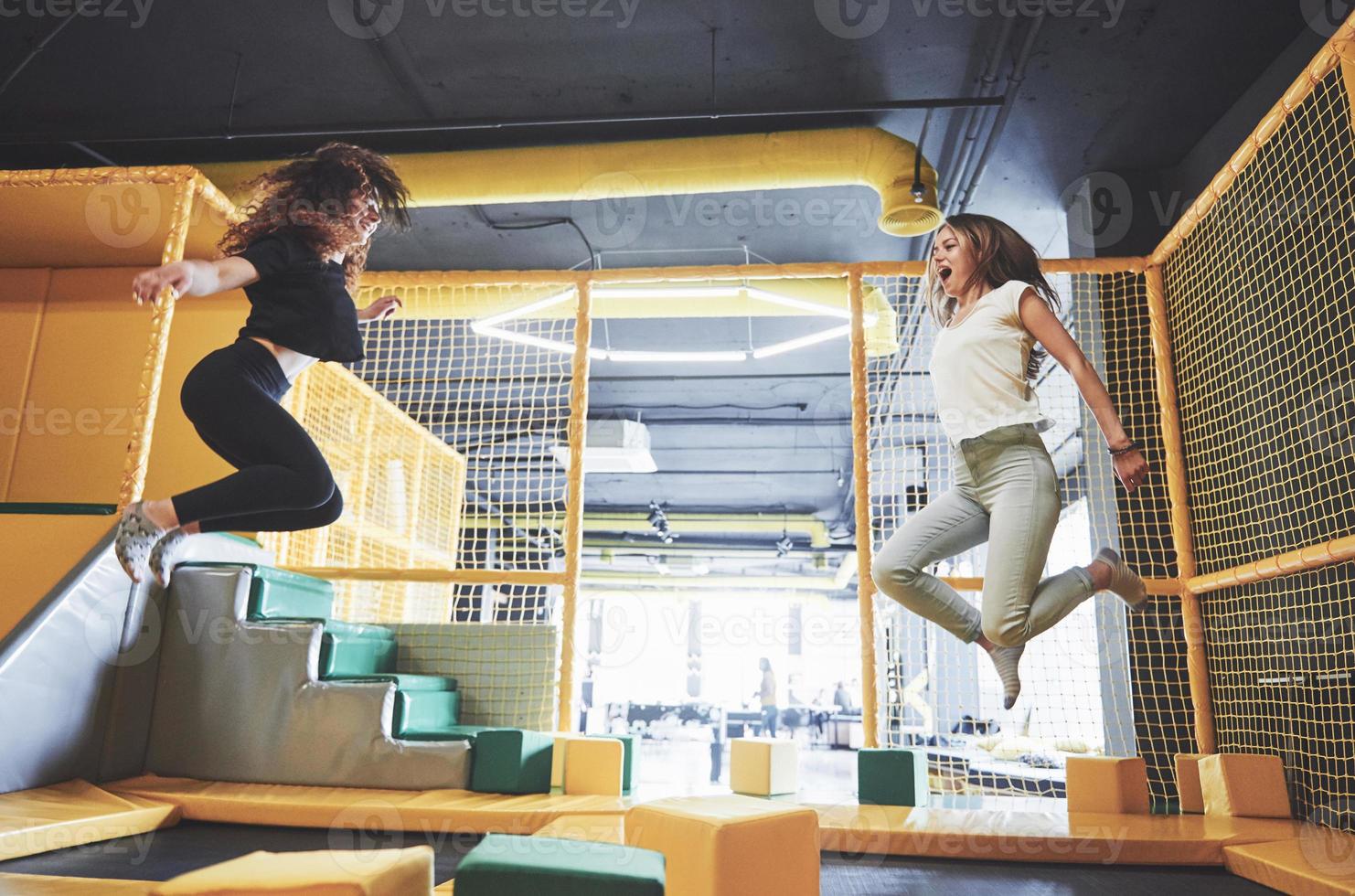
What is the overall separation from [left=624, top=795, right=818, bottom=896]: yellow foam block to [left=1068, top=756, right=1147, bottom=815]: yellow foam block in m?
1.98

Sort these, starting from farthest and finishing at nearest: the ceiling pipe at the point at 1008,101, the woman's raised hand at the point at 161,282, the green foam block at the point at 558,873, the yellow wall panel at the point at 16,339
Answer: the yellow wall panel at the point at 16,339 < the ceiling pipe at the point at 1008,101 < the woman's raised hand at the point at 161,282 < the green foam block at the point at 558,873

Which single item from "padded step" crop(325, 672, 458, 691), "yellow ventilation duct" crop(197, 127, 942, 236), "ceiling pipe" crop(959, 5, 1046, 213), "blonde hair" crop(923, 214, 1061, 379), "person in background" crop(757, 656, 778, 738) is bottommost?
"person in background" crop(757, 656, 778, 738)

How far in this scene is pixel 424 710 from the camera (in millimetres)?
3854

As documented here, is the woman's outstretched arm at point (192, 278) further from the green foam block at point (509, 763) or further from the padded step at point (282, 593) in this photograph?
the green foam block at point (509, 763)

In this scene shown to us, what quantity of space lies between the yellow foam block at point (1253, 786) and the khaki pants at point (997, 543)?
63.3 inches

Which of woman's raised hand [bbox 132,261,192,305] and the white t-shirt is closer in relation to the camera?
woman's raised hand [bbox 132,261,192,305]

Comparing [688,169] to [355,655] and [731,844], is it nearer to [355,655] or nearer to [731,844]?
[355,655]

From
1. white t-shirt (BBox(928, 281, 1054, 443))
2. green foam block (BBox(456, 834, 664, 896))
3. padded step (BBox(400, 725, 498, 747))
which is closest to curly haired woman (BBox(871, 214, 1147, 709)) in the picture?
white t-shirt (BBox(928, 281, 1054, 443))

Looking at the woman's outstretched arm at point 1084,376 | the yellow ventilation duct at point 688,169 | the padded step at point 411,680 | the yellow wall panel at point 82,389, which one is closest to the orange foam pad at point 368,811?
the padded step at point 411,680

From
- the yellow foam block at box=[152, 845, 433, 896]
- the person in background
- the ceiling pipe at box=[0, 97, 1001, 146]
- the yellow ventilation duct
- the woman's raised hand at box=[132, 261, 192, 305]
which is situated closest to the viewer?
the yellow foam block at box=[152, 845, 433, 896]

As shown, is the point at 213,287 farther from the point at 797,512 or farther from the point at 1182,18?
the point at 797,512

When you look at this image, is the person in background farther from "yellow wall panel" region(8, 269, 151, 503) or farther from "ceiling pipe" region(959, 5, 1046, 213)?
"yellow wall panel" region(8, 269, 151, 503)

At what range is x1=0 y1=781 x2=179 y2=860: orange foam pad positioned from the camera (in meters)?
2.42

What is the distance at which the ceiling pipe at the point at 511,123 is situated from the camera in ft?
15.2
